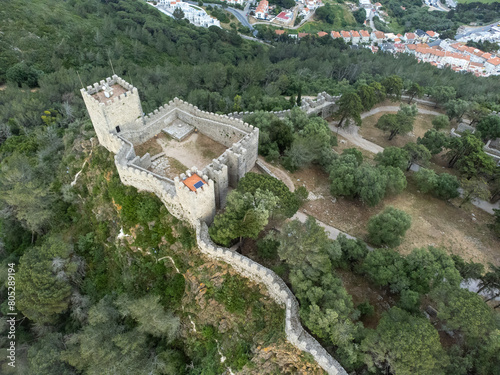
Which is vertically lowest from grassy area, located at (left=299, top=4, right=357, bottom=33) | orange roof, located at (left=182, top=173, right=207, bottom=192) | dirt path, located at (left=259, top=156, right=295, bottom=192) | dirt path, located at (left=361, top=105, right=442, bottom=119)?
grassy area, located at (left=299, top=4, right=357, bottom=33)

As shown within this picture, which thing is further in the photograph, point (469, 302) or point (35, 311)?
point (35, 311)

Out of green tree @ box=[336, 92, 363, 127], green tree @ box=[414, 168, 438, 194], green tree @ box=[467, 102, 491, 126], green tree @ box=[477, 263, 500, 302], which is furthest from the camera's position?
green tree @ box=[467, 102, 491, 126]

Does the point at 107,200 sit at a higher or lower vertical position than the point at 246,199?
lower

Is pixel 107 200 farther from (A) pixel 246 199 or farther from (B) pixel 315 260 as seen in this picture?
(B) pixel 315 260

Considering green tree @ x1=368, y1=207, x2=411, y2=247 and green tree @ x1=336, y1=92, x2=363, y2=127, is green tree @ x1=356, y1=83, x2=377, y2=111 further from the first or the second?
green tree @ x1=368, y1=207, x2=411, y2=247

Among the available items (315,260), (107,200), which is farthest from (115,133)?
(315,260)

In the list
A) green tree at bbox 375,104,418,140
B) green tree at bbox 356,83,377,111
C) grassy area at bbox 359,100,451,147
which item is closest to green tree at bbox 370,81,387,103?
green tree at bbox 356,83,377,111
